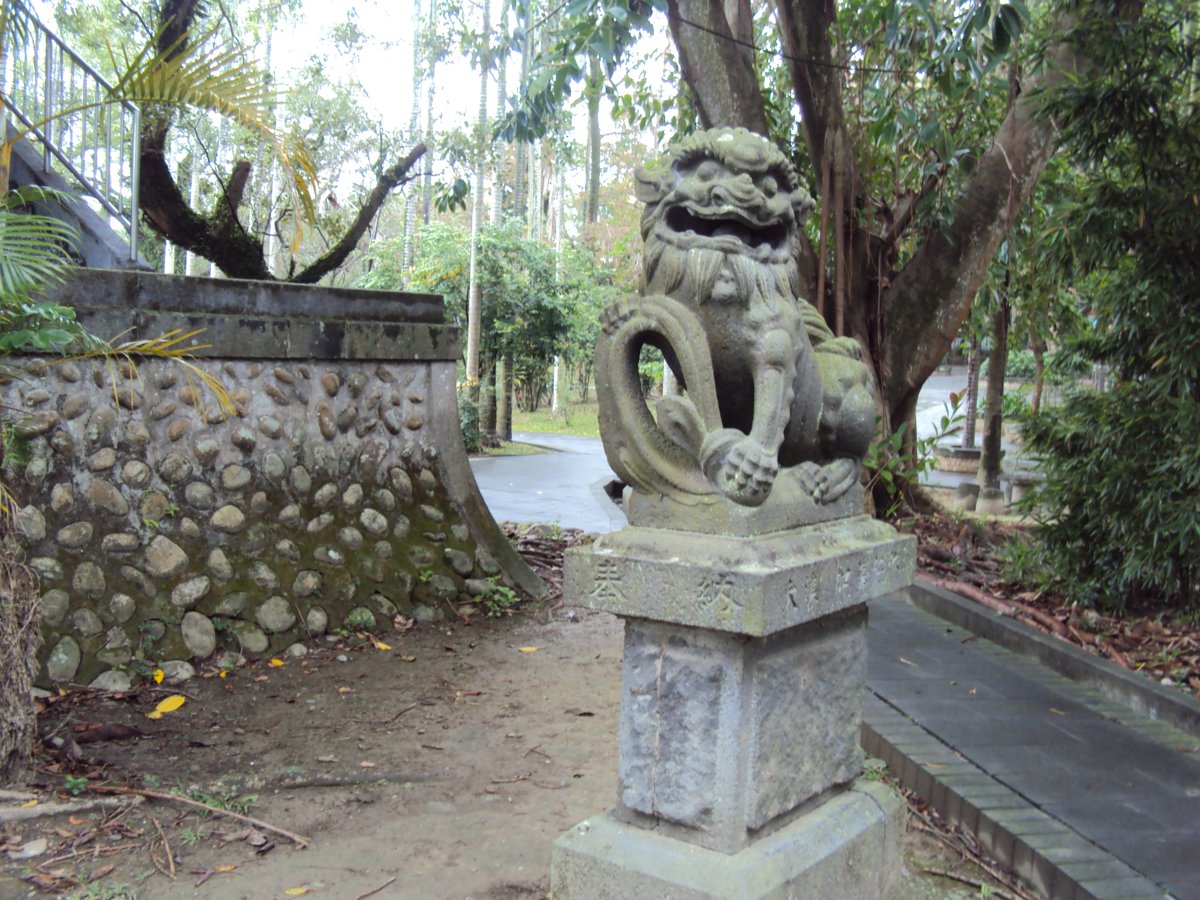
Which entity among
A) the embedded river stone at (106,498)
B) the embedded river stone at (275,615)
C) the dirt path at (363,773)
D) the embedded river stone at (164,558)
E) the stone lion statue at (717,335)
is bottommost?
the dirt path at (363,773)

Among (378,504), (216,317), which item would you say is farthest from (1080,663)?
(216,317)

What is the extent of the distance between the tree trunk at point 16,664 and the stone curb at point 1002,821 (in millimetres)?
3367

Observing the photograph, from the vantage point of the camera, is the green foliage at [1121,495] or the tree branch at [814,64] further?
the tree branch at [814,64]

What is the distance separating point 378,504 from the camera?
649 cm

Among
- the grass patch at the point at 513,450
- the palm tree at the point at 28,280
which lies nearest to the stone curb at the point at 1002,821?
the palm tree at the point at 28,280

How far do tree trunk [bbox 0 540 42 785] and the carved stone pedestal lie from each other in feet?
7.05

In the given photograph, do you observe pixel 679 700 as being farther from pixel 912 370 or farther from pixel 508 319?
pixel 508 319

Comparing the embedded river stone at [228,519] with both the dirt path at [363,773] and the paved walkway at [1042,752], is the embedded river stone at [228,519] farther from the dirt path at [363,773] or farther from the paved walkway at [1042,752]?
the paved walkway at [1042,752]

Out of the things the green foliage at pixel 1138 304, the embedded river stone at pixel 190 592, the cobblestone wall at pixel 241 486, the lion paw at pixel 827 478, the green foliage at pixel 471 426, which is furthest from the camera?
the green foliage at pixel 471 426

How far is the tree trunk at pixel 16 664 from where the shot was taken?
3.74 m

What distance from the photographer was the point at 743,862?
270 cm

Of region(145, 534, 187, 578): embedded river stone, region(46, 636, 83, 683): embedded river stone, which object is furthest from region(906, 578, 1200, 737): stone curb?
region(46, 636, 83, 683): embedded river stone

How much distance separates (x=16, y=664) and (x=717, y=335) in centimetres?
280

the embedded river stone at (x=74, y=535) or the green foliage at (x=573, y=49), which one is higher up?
the green foliage at (x=573, y=49)
